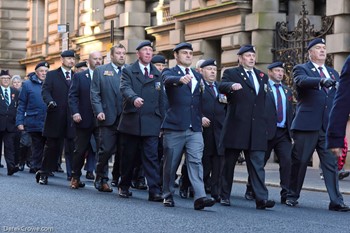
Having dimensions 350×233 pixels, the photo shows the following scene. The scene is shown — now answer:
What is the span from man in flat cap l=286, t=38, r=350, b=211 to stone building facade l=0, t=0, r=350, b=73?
29.4ft

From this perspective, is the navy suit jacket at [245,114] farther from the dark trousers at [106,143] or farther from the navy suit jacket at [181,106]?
the dark trousers at [106,143]

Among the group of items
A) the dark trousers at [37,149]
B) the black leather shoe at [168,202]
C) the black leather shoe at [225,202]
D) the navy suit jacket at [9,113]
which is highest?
the navy suit jacket at [9,113]

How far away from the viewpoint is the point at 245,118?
45.0 feet

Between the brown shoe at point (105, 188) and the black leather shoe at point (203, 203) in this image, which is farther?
the brown shoe at point (105, 188)

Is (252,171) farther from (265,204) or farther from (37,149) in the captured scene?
(37,149)

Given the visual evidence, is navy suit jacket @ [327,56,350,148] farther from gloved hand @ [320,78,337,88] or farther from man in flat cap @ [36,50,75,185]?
man in flat cap @ [36,50,75,185]

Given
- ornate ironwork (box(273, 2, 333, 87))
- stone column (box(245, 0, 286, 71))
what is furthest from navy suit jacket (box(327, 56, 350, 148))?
stone column (box(245, 0, 286, 71))

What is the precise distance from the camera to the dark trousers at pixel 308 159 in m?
13.6

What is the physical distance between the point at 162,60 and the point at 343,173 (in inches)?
182

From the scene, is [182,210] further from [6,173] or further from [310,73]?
[6,173]

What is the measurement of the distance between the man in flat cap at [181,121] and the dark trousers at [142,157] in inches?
24.7

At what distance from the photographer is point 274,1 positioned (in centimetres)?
2567

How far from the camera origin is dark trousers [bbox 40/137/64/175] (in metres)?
17.2

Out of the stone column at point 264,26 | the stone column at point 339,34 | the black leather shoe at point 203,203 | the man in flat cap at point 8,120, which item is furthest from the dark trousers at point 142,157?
the stone column at point 264,26
